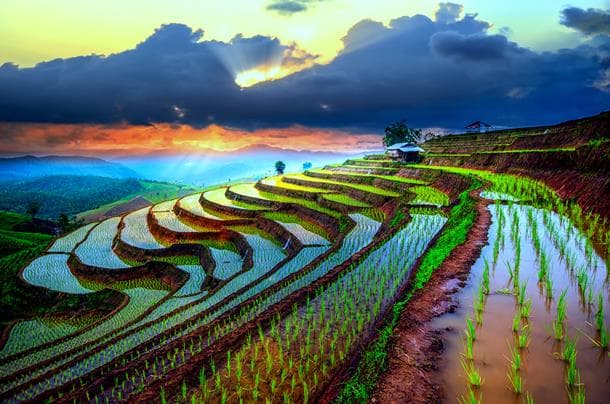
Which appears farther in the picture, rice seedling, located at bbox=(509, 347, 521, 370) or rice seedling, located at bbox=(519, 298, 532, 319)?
rice seedling, located at bbox=(519, 298, 532, 319)

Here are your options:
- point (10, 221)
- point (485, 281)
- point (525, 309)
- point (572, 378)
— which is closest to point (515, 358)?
point (572, 378)

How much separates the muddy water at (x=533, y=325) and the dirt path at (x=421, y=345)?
0.13 meters

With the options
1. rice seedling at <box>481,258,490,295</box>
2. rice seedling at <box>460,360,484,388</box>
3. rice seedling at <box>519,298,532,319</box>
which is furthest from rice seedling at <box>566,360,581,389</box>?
rice seedling at <box>481,258,490,295</box>

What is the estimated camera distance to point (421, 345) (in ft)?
13.3

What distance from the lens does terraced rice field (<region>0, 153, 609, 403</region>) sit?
13.6ft

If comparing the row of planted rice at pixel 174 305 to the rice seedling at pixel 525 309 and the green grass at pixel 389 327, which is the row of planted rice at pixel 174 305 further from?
the rice seedling at pixel 525 309

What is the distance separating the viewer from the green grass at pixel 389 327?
3502 mm

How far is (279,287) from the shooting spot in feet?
25.7

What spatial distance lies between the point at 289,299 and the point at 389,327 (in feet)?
7.31

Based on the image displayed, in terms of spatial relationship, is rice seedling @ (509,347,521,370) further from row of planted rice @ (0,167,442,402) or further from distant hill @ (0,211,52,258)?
distant hill @ (0,211,52,258)

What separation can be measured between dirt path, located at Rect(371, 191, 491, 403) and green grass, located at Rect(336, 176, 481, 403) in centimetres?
10

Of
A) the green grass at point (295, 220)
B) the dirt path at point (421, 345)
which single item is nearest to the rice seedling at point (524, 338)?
the dirt path at point (421, 345)

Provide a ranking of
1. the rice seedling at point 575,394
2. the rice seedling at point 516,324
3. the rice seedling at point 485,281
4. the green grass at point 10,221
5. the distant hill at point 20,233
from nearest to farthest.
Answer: the rice seedling at point 575,394 < the rice seedling at point 516,324 < the rice seedling at point 485,281 < the distant hill at point 20,233 < the green grass at point 10,221

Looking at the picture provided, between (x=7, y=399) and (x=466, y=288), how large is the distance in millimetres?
9592
